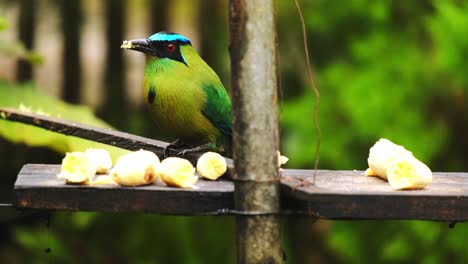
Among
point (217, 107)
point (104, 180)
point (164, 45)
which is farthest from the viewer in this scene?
point (217, 107)

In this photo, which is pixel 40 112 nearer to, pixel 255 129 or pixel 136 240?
pixel 136 240

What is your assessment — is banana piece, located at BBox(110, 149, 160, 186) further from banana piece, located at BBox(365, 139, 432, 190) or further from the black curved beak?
the black curved beak

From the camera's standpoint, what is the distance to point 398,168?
2682mm

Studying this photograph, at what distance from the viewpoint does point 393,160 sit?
9.21 ft

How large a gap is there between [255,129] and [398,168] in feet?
1.22

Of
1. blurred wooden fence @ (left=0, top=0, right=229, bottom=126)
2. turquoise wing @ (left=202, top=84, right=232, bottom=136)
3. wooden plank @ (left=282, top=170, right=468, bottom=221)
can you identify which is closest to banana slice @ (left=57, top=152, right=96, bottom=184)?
wooden plank @ (left=282, top=170, right=468, bottom=221)

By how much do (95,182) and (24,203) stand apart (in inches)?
8.3

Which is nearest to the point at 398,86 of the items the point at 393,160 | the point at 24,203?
the point at 393,160

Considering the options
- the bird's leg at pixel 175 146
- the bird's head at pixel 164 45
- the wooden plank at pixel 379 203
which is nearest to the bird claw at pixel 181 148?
the bird's leg at pixel 175 146

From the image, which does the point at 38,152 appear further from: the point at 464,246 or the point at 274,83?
the point at 274,83

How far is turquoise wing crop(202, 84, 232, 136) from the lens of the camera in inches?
152

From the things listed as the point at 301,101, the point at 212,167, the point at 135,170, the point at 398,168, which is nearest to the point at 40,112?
the point at 301,101

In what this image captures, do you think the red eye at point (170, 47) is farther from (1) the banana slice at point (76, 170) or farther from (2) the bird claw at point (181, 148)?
(1) the banana slice at point (76, 170)

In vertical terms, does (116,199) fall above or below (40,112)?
below
